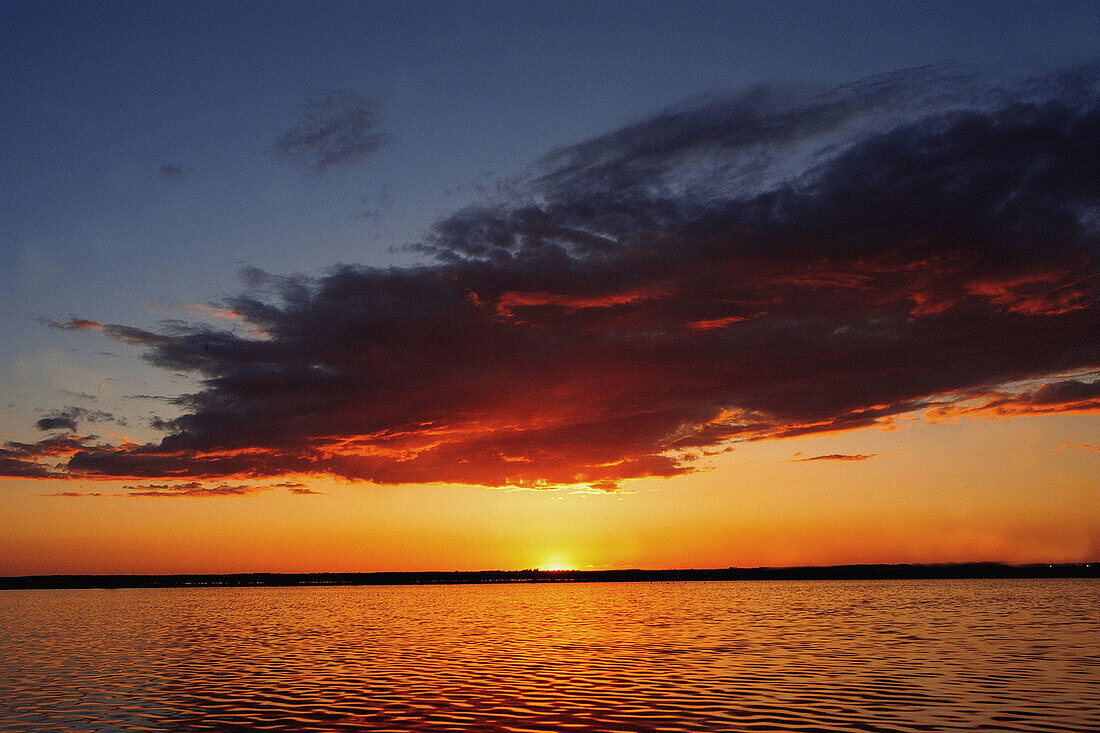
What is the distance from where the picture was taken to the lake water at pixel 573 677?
3128 centimetres

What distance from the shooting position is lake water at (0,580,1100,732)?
1232 inches

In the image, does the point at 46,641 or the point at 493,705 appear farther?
the point at 46,641

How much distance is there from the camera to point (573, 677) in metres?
42.8

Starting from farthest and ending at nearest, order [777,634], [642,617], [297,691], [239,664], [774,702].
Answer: [642,617], [777,634], [239,664], [297,691], [774,702]

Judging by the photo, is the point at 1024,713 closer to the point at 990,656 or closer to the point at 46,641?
the point at 990,656

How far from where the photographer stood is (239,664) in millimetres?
51062

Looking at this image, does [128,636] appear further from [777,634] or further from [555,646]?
[777,634]

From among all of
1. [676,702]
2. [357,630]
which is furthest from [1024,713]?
[357,630]

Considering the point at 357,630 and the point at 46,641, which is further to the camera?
the point at 357,630

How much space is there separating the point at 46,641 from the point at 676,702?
56.8 meters

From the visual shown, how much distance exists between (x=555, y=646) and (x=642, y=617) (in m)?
34.2

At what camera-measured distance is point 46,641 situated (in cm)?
6931

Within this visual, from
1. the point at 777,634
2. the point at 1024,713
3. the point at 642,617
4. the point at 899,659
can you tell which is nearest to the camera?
the point at 1024,713

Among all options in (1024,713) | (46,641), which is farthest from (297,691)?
(46,641)
